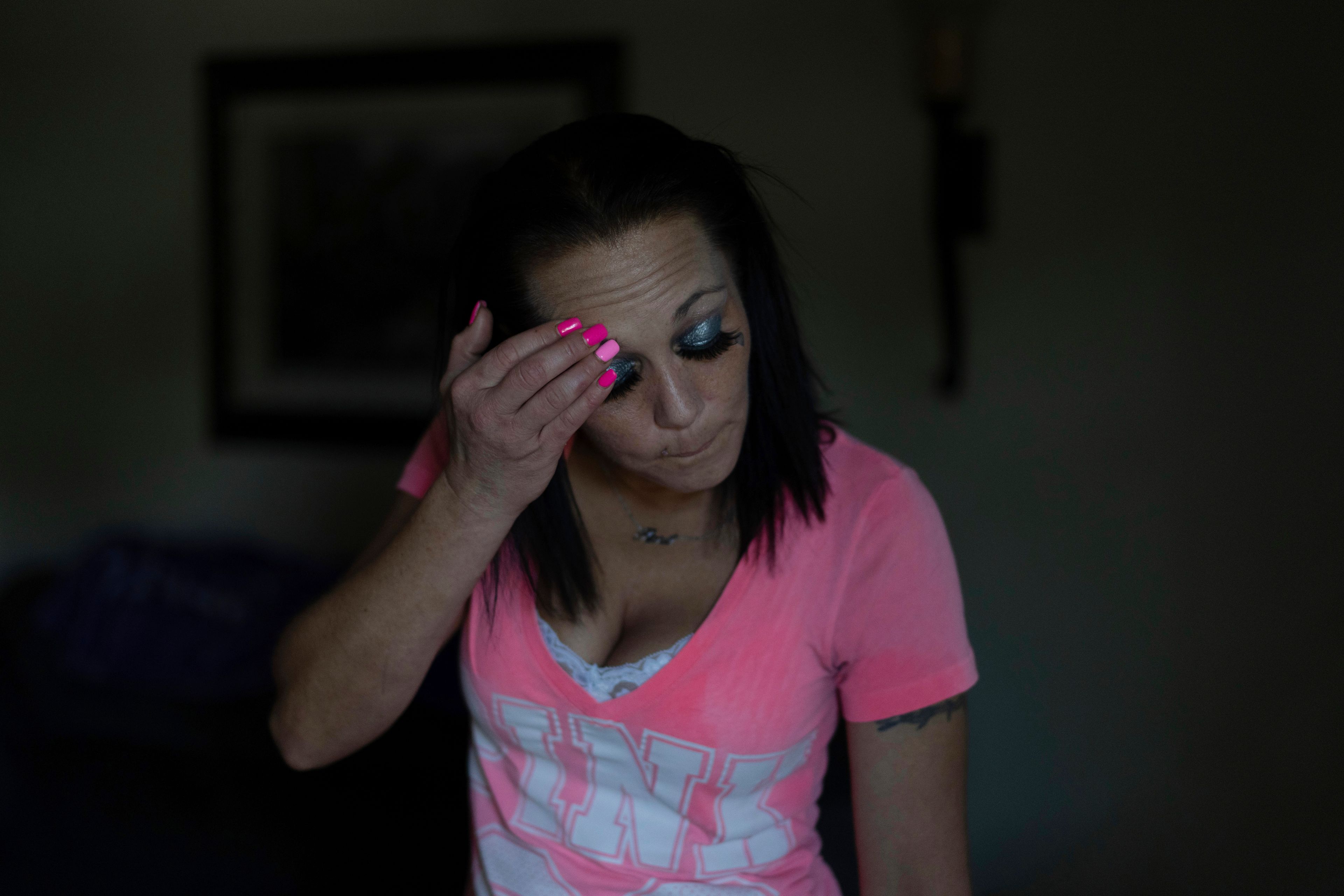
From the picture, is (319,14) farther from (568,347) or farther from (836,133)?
(568,347)

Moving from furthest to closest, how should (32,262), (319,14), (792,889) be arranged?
(32,262) < (319,14) < (792,889)

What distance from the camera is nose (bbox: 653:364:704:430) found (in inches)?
34.4

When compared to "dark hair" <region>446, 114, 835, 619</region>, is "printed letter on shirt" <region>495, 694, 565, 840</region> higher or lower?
lower

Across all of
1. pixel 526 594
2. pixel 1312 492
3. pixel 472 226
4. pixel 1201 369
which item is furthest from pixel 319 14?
pixel 1312 492

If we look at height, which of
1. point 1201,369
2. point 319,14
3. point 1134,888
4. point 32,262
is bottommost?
point 1134,888

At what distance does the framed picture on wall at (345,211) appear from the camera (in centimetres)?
220

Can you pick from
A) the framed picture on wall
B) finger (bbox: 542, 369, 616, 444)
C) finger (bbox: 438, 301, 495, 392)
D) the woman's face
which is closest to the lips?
the woman's face

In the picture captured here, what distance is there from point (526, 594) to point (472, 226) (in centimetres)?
39

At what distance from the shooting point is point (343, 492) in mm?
2443

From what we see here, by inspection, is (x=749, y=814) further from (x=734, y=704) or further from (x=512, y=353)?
(x=512, y=353)

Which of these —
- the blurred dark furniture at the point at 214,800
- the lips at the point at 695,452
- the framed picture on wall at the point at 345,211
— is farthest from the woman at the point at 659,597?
the framed picture on wall at the point at 345,211

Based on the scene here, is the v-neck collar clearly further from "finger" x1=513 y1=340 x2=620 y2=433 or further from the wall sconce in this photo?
the wall sconce

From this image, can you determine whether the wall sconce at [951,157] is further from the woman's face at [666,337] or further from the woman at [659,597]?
the woman's face at [666,337]

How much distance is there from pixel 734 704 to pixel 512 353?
40 cm
